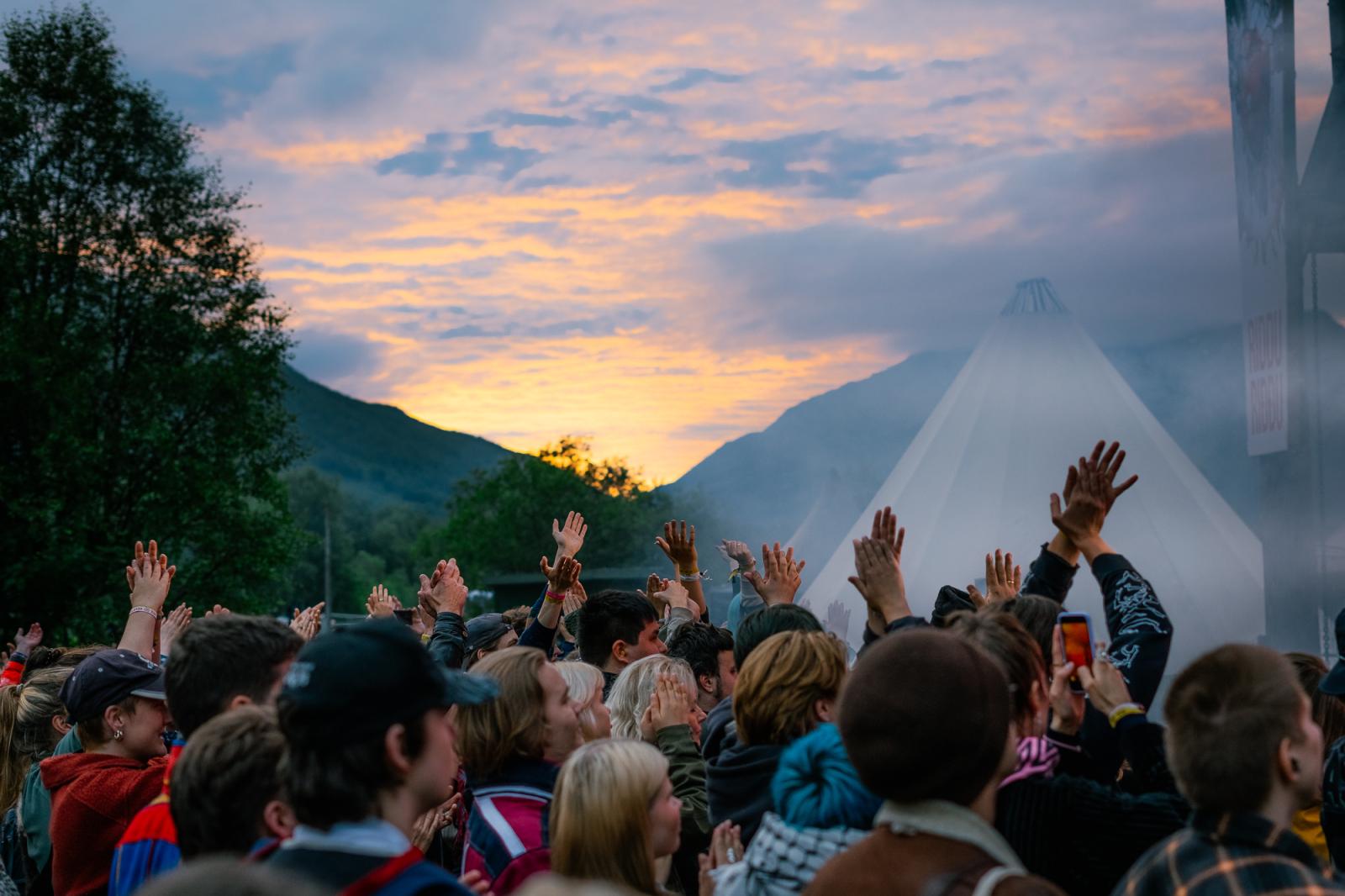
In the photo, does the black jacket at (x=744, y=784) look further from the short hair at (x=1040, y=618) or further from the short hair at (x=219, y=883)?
the short hair at (x=219, y=883)

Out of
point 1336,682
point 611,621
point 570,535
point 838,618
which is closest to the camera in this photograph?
point 1336,682

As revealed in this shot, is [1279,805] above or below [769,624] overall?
below

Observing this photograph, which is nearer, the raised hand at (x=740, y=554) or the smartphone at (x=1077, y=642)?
the smartphone at (x=1077, y=642)

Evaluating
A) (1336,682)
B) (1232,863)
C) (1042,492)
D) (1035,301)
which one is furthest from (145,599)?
(1035,301)

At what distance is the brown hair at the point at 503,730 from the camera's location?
9.64 ft

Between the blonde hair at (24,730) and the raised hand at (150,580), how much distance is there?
0.37 m

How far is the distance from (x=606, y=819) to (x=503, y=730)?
0.55 m

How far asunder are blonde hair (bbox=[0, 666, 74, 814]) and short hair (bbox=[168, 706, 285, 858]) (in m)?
2.26

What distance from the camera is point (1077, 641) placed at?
2.60m

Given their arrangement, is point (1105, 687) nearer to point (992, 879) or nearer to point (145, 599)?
point (992, 879)

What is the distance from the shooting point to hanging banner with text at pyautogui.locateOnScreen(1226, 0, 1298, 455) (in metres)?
11.0

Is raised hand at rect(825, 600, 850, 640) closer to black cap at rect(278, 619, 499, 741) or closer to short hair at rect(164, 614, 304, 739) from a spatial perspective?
short hair at rect(164, 614, 304, 739)

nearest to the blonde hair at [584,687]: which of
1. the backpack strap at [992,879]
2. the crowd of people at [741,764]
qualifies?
the crowd of people at [741,764]

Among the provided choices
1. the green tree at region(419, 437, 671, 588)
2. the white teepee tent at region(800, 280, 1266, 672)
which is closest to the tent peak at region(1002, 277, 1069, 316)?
the white teepee tent at region(800, 280, 1266, 672)
